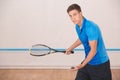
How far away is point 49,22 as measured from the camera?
4586 millimetres

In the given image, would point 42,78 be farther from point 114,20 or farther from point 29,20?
point 114,20

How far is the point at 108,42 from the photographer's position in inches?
182

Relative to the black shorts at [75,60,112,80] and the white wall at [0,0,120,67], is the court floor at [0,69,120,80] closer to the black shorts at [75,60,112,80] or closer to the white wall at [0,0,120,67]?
the white wall at [0,0,120,67]

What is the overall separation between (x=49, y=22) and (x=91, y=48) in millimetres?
2220

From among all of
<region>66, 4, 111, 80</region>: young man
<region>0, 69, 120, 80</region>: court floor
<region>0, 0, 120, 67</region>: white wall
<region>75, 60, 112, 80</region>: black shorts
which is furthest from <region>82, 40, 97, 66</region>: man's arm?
<region>0, 0, 120, 67</region>: white wall

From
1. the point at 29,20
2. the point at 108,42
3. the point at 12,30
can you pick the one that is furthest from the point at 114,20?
the point at 12,30

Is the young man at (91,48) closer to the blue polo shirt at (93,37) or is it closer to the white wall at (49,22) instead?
the blue polo shirt at (93,37)

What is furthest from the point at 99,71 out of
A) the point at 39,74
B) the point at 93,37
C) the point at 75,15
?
the point at 39,74

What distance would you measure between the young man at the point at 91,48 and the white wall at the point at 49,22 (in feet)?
6.09

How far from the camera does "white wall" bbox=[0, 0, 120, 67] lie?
4.48 metres

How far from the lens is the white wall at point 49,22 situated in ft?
14.7

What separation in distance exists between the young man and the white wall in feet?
6.09

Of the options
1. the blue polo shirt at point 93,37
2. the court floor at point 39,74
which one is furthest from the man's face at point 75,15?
the court floor at point 39,74

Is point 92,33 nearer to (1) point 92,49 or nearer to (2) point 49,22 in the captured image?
(1) point 92,49
